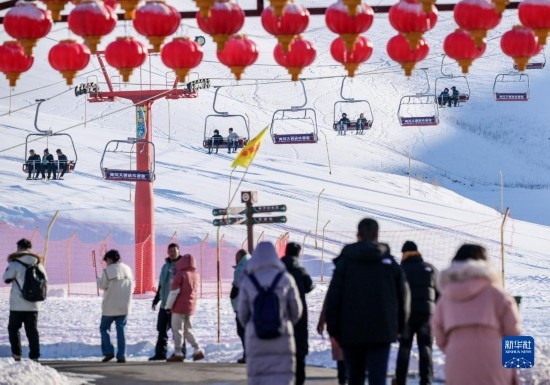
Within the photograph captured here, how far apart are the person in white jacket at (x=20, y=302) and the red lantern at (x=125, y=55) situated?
395 centimetres

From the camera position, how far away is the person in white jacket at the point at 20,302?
52.4 ft

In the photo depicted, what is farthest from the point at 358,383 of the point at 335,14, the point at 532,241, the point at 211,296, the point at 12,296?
the point at 532,241

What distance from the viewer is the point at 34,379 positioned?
1365 centimetres

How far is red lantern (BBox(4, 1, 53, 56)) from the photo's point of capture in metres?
12.2

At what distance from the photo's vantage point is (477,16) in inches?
466

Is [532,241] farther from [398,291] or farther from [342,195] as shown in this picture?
[398,291]

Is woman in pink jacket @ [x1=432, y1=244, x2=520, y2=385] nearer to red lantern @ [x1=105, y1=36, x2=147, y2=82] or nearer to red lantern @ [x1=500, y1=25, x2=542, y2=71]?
red lantern @ [x1=500, y1=25, x2=542, y2=71]

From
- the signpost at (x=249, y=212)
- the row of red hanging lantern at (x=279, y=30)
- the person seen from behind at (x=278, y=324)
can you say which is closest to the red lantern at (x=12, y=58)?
the row of red hanging lantern at (x=279, y=30)

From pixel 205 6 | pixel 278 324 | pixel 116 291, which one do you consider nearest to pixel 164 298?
pixel 116 291

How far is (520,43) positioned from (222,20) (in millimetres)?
2549

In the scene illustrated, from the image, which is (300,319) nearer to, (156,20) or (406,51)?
(406,51)

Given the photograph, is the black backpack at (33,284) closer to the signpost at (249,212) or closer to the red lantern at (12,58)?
the signpost at (249,212)

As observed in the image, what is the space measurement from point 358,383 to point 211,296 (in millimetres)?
20673

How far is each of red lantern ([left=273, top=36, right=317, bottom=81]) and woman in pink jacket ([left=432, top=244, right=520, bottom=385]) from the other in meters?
3.83
